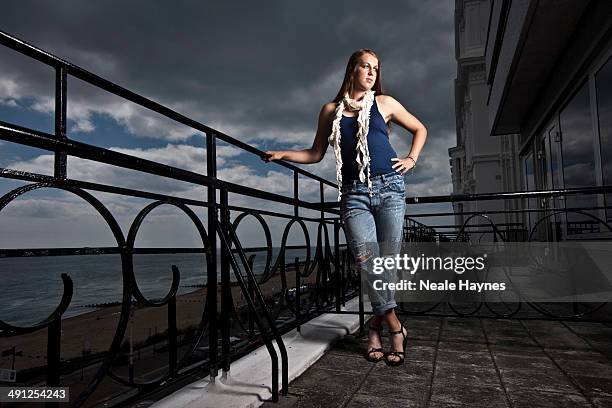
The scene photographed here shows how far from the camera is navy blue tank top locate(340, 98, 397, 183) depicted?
212 cm

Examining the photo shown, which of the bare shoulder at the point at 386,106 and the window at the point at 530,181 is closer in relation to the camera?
the bare shoulder at the point at 386,106

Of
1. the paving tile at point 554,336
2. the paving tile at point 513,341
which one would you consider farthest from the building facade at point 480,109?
the paving tile at point 513,341

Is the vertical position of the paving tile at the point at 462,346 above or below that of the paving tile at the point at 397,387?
below

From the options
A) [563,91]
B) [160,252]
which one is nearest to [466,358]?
[160,252]

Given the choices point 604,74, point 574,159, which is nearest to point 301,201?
point 604,74

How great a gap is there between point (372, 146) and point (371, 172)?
146mm

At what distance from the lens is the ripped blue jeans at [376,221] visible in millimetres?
2129

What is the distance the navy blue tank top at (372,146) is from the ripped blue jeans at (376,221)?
0.05 meters

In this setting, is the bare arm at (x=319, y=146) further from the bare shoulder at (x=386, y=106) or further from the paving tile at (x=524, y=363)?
the paving tile at (x=524, y=363)

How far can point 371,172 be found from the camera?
2.13 metres

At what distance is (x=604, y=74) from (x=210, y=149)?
4.36 meters

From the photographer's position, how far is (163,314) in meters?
46.0

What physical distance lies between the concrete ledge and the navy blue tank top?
1030mm

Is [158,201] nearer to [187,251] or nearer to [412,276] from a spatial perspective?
[187,251]
